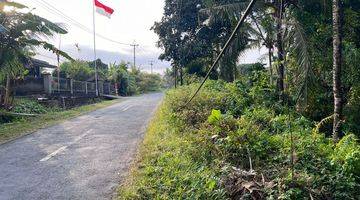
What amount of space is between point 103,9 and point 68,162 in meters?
26.1

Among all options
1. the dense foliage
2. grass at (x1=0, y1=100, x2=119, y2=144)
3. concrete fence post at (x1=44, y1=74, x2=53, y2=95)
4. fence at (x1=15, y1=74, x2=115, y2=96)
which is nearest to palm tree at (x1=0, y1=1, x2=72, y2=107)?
grass at (x1=0, y1=100, x2=119, y2=144)

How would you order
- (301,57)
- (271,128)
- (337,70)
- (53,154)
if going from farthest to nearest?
(301,57) → (53,154) → (271,128) → (337,70)

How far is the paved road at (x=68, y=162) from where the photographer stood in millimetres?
6566

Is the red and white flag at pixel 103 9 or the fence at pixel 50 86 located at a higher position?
the red and white flag at pixel 103 9

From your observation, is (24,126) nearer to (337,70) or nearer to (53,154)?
(53,154)

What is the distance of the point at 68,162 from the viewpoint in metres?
8.62

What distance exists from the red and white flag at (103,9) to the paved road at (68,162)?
67.0ft

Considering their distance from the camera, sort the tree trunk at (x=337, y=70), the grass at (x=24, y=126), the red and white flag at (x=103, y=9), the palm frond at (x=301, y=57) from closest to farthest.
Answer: the tree trunk at (x=337, y=70), the palm frond at (x=301, y=57), the grass at (x=24, y=126), the red and white flag at (x=103, y=9)

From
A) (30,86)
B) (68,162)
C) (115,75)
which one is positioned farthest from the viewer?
(115,75)

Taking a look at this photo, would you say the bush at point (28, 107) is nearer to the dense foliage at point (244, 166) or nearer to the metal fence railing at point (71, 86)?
the metal fence railing at point (71, 86)

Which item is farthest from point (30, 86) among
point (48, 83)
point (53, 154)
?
point (53, 154)

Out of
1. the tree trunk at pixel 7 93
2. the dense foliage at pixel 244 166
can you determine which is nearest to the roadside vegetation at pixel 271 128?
the dense foliage at pixel 244 166

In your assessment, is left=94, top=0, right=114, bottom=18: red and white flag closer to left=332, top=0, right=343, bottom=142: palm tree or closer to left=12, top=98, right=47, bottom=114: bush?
left=12, top=98, right=47, bottom=114: bush

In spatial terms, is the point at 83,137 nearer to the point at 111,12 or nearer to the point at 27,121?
the point at 27,121
